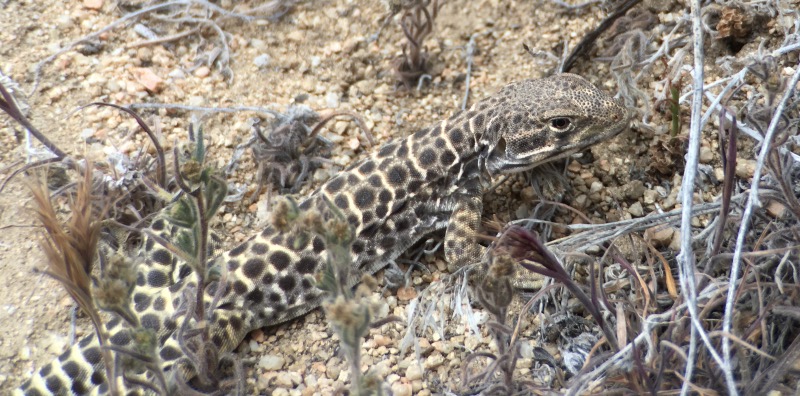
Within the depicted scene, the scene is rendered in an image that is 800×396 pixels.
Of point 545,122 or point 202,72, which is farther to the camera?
point 202,72

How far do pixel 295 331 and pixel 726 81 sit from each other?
2.63m

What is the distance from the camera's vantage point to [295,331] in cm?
362

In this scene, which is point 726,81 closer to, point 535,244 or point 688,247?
point 688,247

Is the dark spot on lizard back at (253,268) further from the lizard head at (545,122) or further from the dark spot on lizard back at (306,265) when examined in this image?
the lizard head at (545,122)

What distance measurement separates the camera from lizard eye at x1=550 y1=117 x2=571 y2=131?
3.52 m

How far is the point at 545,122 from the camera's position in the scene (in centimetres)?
355

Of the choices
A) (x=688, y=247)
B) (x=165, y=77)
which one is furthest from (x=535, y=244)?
(x=165, y=77)

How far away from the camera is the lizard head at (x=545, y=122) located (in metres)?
3.50

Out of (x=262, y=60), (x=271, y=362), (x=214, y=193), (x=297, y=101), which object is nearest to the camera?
(x=214, y=193)

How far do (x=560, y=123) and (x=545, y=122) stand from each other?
0.25 feet

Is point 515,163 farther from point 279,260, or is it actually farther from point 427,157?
point 279,260

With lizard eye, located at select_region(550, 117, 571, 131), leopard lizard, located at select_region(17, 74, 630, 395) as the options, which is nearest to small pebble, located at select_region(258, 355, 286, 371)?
leopard lizard, located at select_region(17, 74, 630, 395)

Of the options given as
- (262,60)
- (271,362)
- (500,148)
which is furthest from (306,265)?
(262,60)

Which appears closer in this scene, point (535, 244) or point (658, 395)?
point (535, 244)
